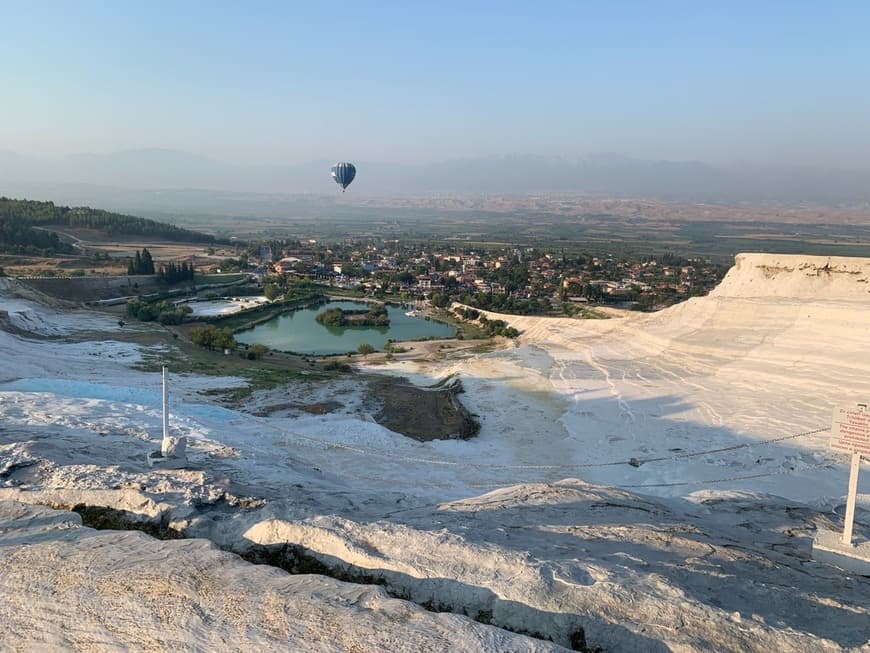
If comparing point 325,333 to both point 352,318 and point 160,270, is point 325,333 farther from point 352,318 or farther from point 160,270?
point 160,270

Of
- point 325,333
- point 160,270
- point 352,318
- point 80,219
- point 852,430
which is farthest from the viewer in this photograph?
point 80,219

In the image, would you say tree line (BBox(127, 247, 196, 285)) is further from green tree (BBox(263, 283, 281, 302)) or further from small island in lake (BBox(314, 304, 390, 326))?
small island in lake (BBox(314, 304, 390, 326))

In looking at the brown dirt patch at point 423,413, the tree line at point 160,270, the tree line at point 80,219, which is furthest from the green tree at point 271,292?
the brown dirt patch at point 423,413

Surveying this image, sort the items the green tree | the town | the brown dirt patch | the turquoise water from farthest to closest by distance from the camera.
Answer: the town < the green tree < the turquoise water < the brown dirt patch

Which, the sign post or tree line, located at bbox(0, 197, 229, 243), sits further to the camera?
tree line, located at bbox(0, 197, 229, 243)

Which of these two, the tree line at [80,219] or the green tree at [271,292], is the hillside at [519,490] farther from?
the tree line at [80,219]

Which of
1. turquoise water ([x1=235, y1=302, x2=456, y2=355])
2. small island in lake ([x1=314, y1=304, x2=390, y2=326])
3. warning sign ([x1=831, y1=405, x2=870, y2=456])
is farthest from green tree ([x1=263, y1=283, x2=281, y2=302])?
warning sign ([x1=831, y1=405, x2=870, y2=456])

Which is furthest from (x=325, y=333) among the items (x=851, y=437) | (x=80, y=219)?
(x=80, y=219)
